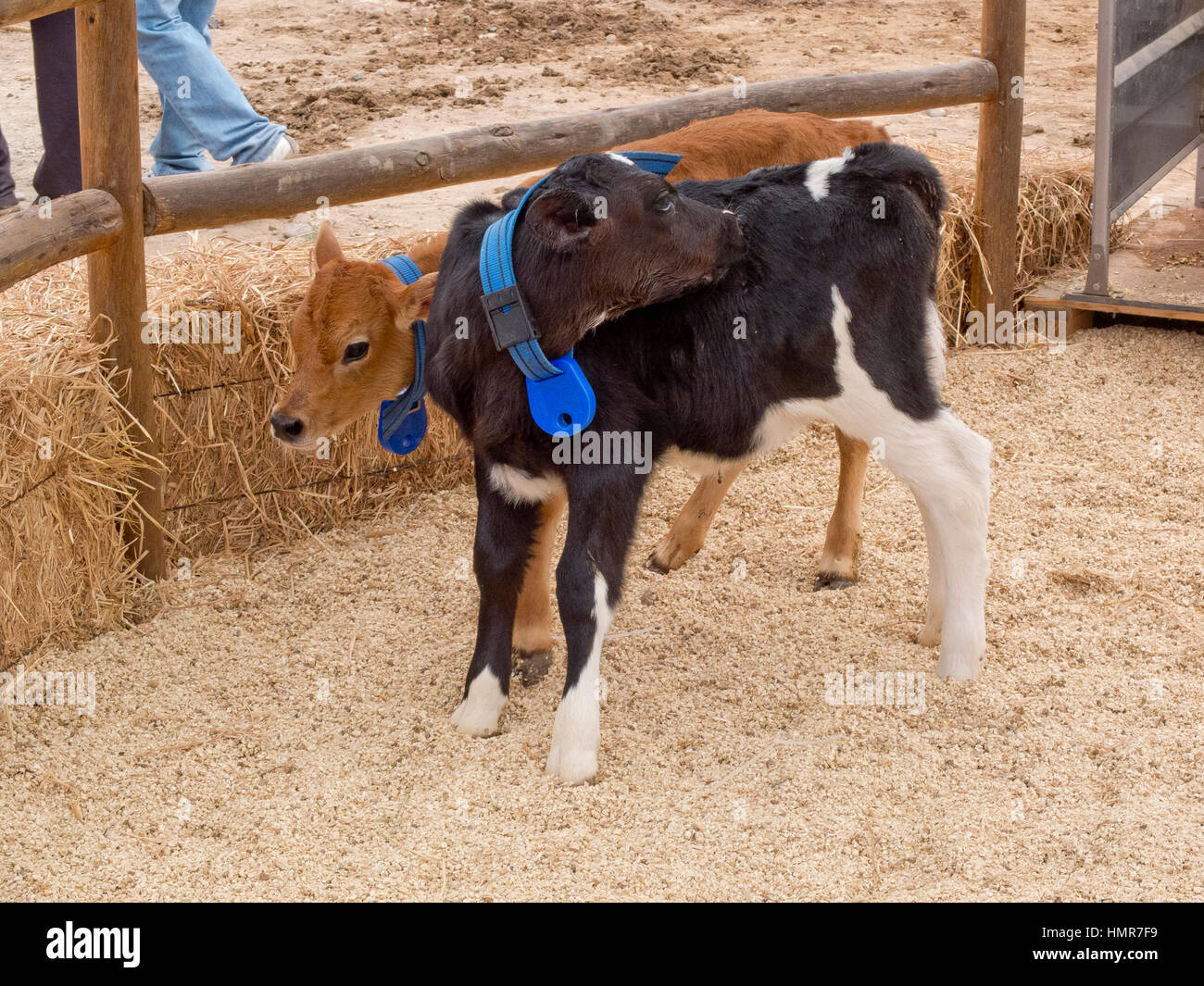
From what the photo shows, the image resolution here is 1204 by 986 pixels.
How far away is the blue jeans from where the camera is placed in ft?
22.1

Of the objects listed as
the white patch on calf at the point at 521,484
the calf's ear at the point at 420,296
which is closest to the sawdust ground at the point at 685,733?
the white patch on calf at the point at 521,484

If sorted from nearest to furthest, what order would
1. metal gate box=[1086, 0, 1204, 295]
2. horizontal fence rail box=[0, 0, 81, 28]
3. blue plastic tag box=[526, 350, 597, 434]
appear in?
blue plastic tag box=[526, 350, 597, 434]
horizontal fence rail box=[0, 0, 81, 28]
metal gate box=[1086, 0, 1204, 295]

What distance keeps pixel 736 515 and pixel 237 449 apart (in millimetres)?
1805

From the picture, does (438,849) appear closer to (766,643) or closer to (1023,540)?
(766,643)

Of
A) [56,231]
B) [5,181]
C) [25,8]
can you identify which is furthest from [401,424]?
[5,181]

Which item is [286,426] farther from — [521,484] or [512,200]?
[512,200]

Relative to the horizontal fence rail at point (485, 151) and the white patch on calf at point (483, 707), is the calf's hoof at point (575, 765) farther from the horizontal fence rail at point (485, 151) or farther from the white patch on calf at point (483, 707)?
the horizontal fence rail at point (485, 151)

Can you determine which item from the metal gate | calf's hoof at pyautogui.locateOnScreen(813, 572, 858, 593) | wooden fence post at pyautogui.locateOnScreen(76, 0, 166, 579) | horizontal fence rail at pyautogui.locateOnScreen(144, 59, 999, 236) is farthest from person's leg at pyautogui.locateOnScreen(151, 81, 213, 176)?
the metal gate

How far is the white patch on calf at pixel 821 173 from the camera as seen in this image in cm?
344

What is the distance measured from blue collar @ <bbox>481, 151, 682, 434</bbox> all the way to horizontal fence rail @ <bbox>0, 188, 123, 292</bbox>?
1.39 m

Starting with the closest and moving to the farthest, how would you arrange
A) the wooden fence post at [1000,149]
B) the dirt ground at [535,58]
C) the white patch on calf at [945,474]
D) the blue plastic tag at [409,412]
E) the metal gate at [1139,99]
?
1. the white patch on calf at [945,474]
2. the blue plastic tag at [409,412]
3. the metal gate at [1139,99]
4. the wooden fence post at [1000,149]
5. the dirt ground at [535,58]

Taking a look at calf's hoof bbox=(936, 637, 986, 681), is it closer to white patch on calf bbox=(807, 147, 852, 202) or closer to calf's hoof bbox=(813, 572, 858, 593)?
calf's hoof bbox=(813, 572, 858, 593)

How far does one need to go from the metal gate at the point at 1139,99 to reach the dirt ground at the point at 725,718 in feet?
2.20
